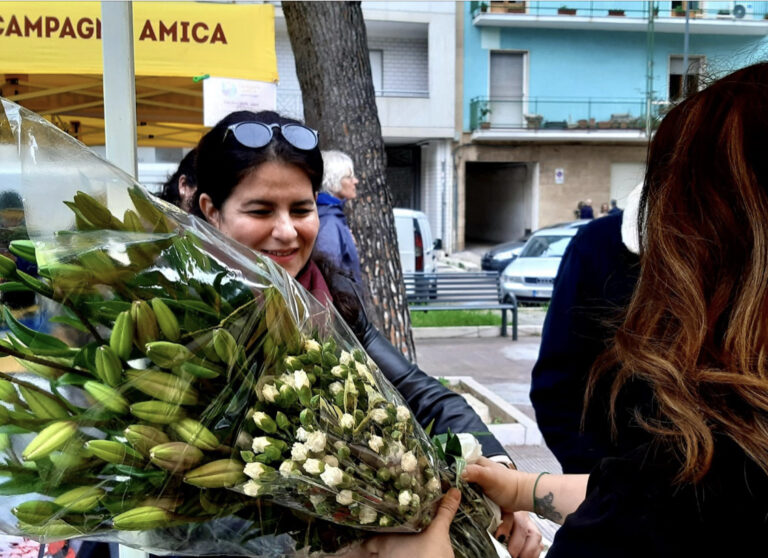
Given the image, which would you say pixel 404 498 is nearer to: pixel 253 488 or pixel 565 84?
pixel 253 488

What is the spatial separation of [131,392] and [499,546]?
0.76m

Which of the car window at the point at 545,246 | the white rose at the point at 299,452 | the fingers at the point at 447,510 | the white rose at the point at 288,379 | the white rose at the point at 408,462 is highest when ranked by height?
the white rose at the point at 288,379

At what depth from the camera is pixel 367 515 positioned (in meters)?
1.06

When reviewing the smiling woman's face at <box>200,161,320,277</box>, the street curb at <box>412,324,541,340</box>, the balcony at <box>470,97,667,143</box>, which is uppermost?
the balcony at <box>470,97,667,143</box>

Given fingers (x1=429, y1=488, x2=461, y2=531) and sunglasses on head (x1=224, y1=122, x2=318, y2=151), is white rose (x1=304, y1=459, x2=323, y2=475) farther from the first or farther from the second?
sunglasses on head (x1=224, y1=122, x2=318, y2=151)

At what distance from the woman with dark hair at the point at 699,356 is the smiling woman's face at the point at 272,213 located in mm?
738

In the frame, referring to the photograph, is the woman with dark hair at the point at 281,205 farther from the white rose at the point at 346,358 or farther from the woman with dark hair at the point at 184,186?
the white rose at the point at 346,358

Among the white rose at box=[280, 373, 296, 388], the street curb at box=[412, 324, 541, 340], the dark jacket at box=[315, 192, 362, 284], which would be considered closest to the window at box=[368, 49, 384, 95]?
the street curb at box=[412, 324, 541, 340]

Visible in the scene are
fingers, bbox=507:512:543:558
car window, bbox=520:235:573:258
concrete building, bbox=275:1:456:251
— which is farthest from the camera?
concrete building, bbox=275:1:456:251

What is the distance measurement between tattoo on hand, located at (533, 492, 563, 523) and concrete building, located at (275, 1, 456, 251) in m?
19.2

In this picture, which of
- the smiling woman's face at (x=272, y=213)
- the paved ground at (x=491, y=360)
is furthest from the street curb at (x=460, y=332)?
the smiling woman's face at (x=272, y=213)

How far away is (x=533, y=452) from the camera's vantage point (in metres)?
4.96

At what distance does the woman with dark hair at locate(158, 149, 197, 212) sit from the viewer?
2.20 meters

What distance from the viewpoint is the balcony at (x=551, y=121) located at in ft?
73.7
